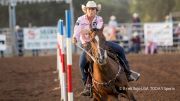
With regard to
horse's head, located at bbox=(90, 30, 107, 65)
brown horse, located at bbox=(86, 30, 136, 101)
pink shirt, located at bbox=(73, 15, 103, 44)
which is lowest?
brown horse, located at bbox=(86, 30, 136, 101)

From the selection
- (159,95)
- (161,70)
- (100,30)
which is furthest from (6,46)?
(100,30)

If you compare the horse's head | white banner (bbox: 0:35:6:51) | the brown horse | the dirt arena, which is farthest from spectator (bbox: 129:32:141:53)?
the horse's head

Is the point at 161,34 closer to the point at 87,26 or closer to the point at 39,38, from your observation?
the point at 39,38

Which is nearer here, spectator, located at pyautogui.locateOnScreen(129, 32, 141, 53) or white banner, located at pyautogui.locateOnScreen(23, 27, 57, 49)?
spectator, located at pyautogui.locateOnScreen(129, 32, 141, 53)

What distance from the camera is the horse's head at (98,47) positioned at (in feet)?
26.4

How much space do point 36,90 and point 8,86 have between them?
142 cm

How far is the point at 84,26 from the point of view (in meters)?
9.28

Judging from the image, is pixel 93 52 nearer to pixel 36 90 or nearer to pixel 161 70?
pixel 36 90

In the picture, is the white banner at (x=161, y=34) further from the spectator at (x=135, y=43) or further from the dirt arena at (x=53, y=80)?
the dirt arena at (x=53, y=80)

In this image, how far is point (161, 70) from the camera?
55.5 ft

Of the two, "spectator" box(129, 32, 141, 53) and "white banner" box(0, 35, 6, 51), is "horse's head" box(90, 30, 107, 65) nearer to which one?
"white banner" box(0, 35, 6, 51)

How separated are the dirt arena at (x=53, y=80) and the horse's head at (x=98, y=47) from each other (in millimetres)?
2892

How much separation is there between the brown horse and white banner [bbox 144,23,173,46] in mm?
18283

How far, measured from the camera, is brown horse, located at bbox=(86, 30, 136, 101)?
8.21 m
